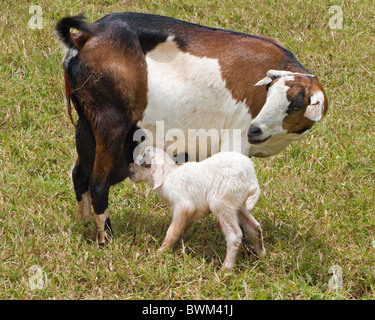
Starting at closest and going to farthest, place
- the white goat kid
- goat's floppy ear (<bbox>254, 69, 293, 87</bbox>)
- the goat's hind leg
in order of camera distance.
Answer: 1. the white goat kid
2. goat's floppy ear (<bbox>254, 69, 293, 87</bbox>)
3. the goat's hind leg

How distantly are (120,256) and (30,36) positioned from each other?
3687mm

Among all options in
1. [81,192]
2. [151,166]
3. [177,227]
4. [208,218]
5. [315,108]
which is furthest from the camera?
[208,218]

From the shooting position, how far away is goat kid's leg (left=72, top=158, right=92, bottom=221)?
492 cm

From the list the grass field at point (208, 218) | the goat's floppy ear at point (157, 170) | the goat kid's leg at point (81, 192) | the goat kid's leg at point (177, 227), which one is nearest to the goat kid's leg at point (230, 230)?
the grass field at point (208, 218)

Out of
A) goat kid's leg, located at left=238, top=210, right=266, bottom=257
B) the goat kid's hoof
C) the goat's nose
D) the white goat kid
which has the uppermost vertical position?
the goat's nose

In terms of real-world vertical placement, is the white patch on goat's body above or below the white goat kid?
above

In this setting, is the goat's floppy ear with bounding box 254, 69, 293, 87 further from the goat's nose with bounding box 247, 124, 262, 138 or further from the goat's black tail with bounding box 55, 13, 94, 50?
the goat's black tail with bounding box 55, 13, 94, 50

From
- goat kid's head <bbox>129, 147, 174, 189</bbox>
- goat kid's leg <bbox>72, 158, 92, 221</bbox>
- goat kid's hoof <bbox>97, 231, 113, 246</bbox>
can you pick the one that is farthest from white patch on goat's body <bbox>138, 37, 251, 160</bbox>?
goat kid's hoof <bbox>97, 231, 113, 246</bbox>

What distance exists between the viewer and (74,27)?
14.2ft

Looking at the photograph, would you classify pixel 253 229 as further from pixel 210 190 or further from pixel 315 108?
pixel 315 108

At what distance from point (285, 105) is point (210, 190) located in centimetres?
74

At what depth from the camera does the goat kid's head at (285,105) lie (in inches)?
170

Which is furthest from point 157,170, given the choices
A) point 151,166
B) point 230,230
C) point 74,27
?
point 74,27

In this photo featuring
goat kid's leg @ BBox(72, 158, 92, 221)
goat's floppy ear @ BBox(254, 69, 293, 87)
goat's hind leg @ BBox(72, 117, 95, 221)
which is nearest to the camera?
goat's floppy ear @ BBox(254, 69, 293, 87)
